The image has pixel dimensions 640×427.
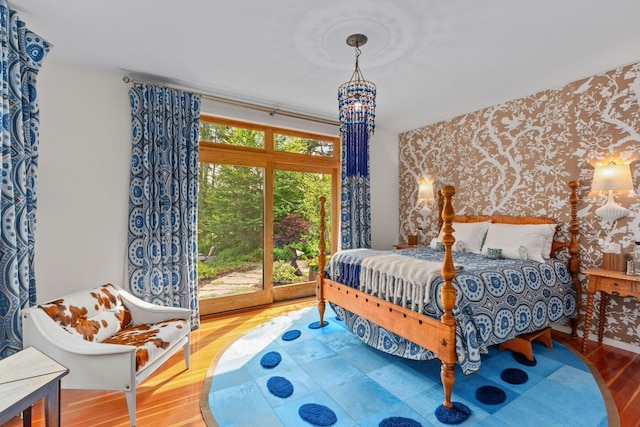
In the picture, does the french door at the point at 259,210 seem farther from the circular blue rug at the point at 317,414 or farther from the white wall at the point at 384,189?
the circular blue rug at the point at 317,414

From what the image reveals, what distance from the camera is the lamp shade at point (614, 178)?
2.62 m

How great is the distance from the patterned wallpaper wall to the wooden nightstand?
0.43 ft

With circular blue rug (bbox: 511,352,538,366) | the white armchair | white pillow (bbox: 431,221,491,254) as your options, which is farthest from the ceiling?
circular blue rug (bbox: 511,352,538,366)

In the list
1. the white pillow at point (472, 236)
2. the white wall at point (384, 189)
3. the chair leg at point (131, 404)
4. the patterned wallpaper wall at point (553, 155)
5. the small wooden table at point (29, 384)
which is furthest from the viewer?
the white wall at point (384, 189)

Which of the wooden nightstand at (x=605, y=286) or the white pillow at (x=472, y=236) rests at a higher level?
the white pillow at (x=472, y=236)

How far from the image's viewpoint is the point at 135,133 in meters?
2.98

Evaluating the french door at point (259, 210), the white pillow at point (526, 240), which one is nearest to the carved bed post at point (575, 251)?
the white pillow at point (526, 240)

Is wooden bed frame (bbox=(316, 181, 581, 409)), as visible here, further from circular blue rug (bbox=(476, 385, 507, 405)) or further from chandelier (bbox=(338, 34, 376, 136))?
chandelier (bbox=(338, 34, 376, 136))

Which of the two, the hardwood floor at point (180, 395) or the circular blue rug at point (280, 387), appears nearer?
the hardwood floor at point (180, 395)

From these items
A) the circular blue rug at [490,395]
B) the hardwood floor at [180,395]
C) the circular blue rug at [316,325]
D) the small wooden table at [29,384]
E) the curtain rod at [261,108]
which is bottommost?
the hardwood floor at [180,395]

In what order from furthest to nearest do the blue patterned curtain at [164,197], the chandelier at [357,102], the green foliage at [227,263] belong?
the green foliage at [227,263], the blue patterned curtain at [164,197], the chandelier at [357,102]

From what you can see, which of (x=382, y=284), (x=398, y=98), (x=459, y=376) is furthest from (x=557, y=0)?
(x=459, y=376)

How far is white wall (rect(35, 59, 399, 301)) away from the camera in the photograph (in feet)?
8.66

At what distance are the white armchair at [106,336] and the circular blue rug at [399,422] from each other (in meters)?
1.49
